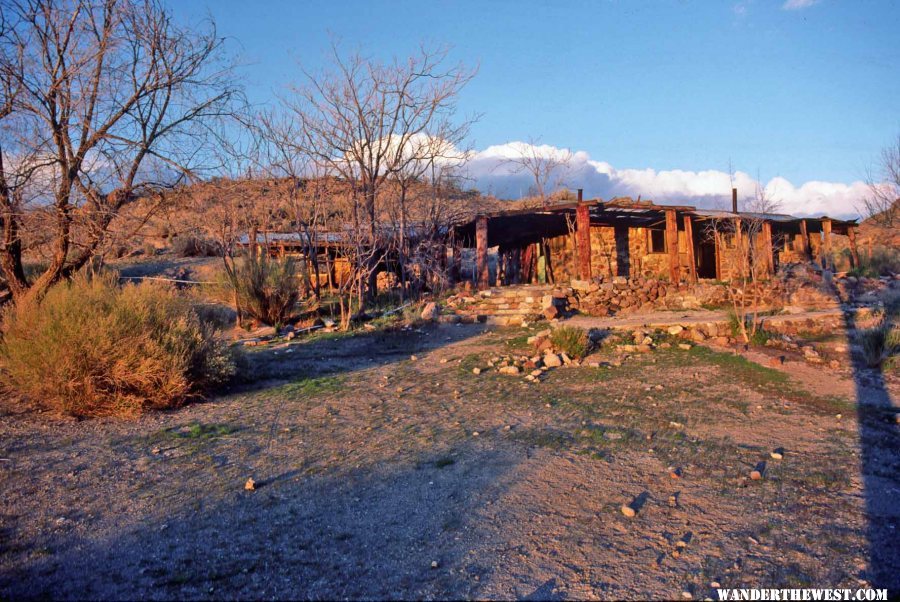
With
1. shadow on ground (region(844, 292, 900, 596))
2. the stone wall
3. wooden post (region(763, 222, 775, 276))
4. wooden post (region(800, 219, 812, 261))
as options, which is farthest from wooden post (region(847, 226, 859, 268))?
shadow on ground (region(844, 292, 900, 596))

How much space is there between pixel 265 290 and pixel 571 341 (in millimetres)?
6629

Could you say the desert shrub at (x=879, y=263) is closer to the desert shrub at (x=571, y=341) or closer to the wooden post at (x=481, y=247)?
the wooden post at (x=481, y=247)

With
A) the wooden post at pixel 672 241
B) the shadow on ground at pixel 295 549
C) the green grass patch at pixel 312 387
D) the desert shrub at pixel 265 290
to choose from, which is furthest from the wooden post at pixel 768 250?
the shadow on ground at pixel 295 549

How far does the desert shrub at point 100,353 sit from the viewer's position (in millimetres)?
5746

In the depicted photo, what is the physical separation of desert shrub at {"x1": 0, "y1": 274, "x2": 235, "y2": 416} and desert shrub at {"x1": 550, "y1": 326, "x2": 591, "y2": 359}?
4.86 m

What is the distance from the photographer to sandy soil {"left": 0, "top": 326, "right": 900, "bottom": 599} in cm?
304

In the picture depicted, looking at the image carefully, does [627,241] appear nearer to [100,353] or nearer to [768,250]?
[768,250]

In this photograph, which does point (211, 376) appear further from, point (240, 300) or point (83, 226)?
point (240, 300)

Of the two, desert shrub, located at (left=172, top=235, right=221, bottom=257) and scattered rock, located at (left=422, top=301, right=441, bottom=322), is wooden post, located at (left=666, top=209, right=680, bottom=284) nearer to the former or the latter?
scattered rock, located at (left=422, top=301, right=441, bottom=322)

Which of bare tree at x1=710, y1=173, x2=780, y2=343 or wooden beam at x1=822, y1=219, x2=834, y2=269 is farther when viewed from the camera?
wooden beam at x1=822, y1=219, x2=834, y2=269

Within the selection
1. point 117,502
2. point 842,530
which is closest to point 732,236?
point 842,530

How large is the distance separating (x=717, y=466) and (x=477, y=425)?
2.18 m

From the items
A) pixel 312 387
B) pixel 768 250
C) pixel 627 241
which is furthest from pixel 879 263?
pixel 312 387

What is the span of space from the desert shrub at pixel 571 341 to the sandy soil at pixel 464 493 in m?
1.57
